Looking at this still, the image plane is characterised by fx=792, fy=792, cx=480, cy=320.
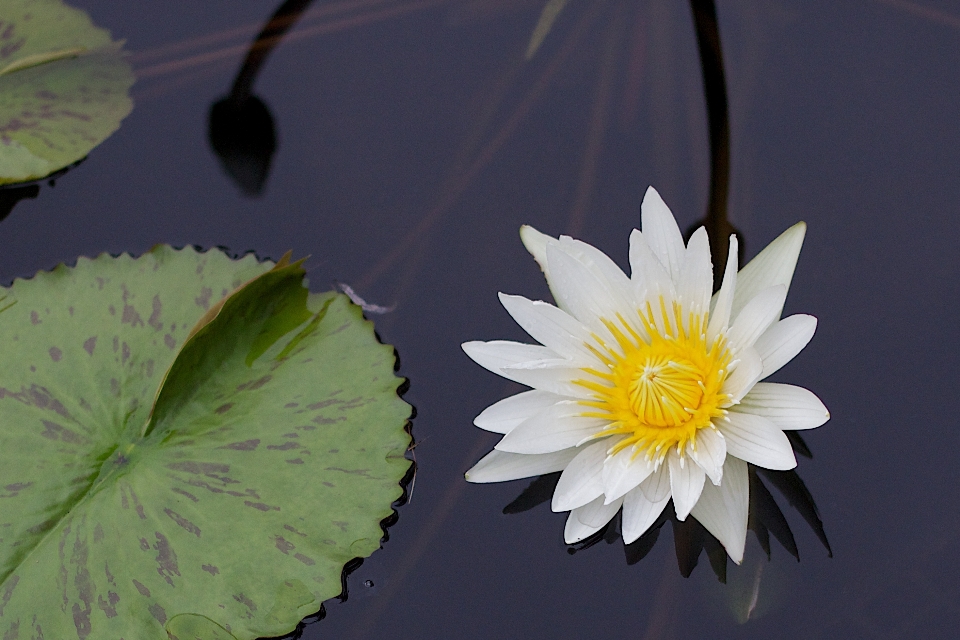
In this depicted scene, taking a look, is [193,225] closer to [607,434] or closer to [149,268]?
A: [149,268]

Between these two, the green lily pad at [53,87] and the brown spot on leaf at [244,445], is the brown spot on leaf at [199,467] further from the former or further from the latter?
the green lily pad at [53,87]

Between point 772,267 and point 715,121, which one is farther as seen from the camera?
point 715,121

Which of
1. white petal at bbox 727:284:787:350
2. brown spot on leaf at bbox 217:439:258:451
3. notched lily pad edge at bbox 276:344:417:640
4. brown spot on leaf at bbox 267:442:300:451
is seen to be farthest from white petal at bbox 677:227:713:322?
brown spot on leaf at bbox 217:439:258:451

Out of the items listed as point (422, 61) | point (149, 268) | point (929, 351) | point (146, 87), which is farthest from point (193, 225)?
point (929, 351)

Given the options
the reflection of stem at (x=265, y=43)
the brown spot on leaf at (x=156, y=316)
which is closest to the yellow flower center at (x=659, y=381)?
the brown spot on leaf at (x=156, y=316)

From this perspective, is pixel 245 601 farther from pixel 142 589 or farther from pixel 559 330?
pixel 559 330

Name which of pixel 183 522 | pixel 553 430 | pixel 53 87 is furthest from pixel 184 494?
pixel 53 87
